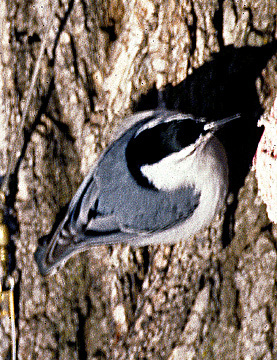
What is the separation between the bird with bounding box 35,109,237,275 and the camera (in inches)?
55.2

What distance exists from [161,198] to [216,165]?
170 millimetres

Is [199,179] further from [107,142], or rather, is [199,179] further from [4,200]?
[4,200]

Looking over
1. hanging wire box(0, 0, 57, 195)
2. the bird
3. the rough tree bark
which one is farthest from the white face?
hanging wire box(0, 0, 57, 195)

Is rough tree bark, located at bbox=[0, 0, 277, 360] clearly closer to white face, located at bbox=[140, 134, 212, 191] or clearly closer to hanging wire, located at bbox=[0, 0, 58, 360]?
hanging wire, located at bbox=[0, 0, 58, 360]

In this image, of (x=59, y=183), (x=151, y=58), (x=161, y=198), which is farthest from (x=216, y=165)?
(x=59, y=183)

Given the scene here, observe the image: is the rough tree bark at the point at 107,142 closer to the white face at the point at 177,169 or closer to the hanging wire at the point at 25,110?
the hanging wire at the point at 25,110

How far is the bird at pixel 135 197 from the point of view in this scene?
4.60ft

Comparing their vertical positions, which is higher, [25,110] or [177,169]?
[25,110]

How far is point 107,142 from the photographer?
1.47 meters

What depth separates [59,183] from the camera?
4.89ft

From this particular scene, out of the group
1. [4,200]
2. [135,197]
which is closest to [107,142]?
[135,197]

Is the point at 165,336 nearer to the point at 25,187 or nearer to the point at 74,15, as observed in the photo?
the point at 25,187

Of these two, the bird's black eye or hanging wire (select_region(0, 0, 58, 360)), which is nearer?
the bird's black eye

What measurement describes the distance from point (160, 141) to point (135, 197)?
0.19 metres
